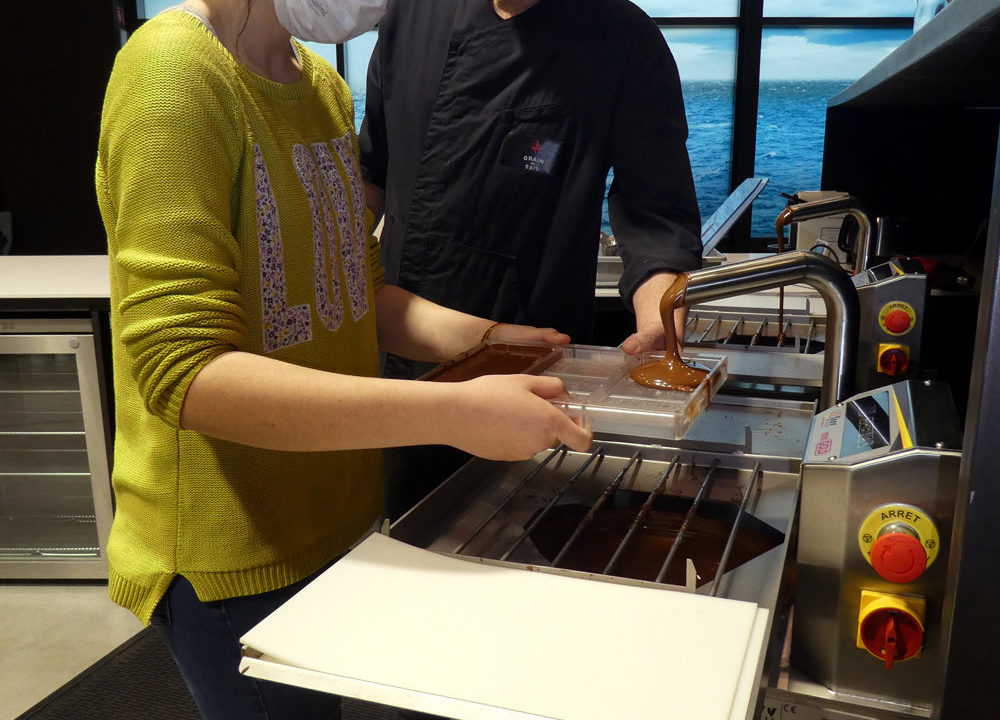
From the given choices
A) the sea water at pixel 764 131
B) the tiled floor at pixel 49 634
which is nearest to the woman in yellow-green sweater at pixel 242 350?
the tiled floor at pixel 49 634

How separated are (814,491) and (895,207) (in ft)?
6.23

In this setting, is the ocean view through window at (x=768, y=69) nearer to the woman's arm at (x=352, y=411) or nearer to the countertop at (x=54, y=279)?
the countertop at (x=54, y=279)

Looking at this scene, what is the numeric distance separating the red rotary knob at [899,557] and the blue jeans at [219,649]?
0.64 meters

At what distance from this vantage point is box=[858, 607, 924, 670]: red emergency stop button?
75 centimetres

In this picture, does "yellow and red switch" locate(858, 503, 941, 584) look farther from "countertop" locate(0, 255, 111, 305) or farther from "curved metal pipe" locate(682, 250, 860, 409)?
"countertop" locate(0, 255, 111, 305)

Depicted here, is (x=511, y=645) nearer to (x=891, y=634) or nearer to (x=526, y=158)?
(x=891, y=634)

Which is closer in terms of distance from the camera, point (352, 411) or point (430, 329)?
point (352, 411)

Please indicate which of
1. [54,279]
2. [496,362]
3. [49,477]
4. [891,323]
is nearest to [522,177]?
[496,362]

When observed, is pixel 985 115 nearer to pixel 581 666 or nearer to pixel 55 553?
pixel 581 666

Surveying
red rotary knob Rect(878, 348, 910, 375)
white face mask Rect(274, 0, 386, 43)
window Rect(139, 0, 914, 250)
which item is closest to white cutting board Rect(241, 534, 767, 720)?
white face mask Rect(274, 0, 386, 43)

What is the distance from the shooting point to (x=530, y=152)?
5.03 feet

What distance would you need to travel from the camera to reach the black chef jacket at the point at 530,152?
152 centimetres

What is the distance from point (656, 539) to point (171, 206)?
0.66 meters

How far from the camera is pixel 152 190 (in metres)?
0.78
